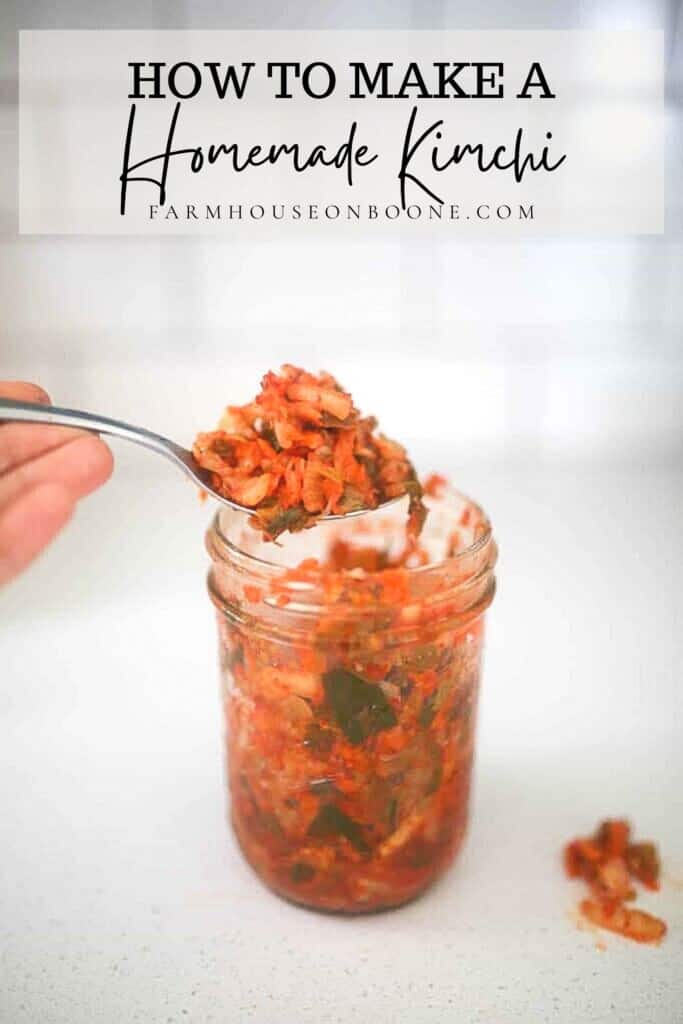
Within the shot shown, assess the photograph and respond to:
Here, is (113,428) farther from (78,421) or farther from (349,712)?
(349,712)

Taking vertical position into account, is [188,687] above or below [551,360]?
below

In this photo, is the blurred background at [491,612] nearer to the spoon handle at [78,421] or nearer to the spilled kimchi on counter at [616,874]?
the spilled kimchi on counter at [616,874]

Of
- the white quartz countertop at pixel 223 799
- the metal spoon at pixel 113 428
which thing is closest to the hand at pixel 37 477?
the metal spoon at pixel 113 428

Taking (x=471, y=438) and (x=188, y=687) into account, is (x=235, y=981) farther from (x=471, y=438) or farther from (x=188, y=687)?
(x=471, y=438)

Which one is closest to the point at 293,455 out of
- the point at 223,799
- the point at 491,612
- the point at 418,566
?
the point at 418,566

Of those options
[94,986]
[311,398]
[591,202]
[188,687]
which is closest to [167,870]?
[94,986]
